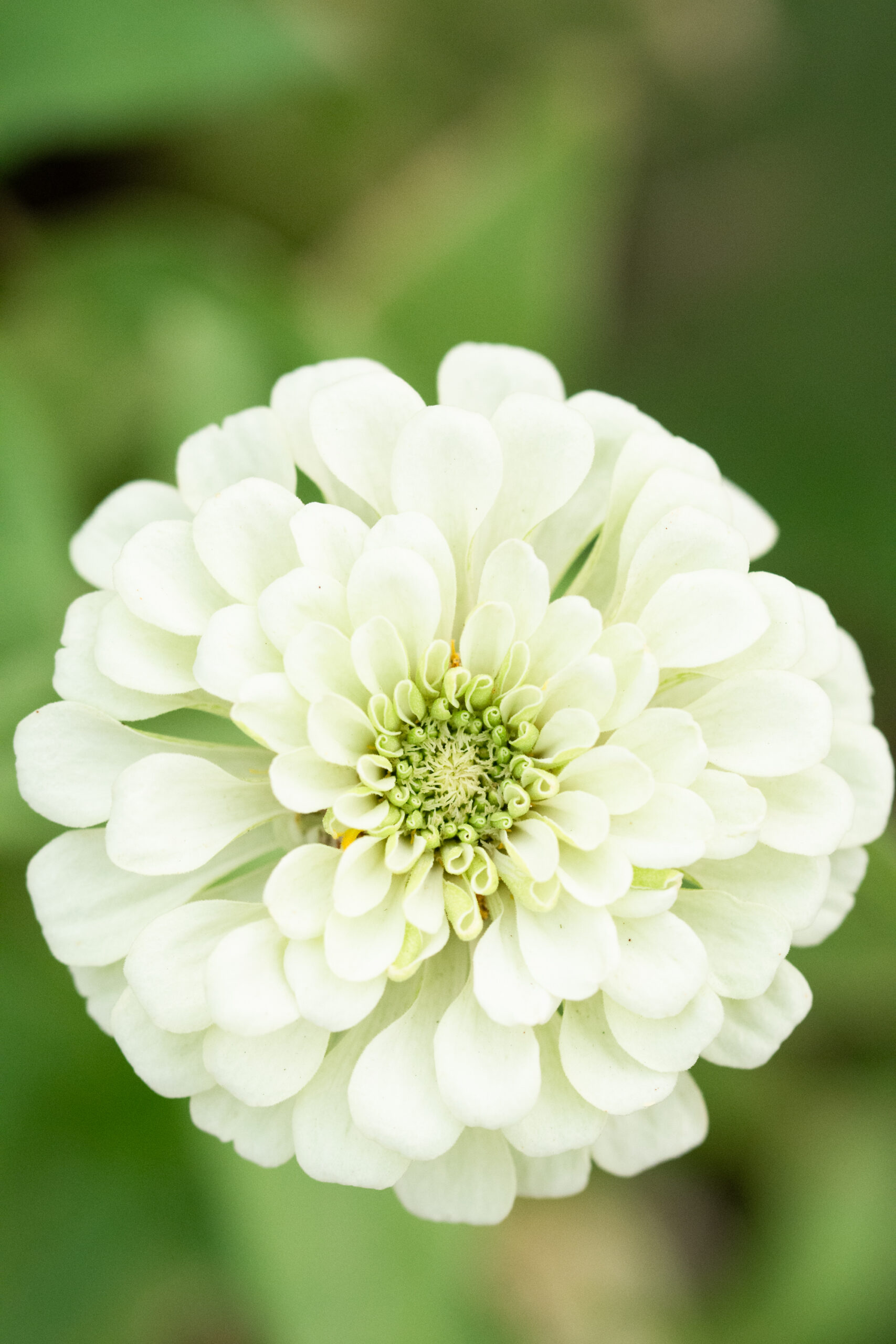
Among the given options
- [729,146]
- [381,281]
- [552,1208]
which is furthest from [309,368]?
[729,146]

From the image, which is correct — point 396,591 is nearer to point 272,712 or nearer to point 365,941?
point 272,712

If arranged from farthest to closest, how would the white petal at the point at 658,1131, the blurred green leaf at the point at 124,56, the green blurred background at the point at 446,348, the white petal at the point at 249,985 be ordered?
1. the blurred green leaf at the point at 124,56
2. the green blurred background at the point at 446,348
3. the white petal at the point at 658,1131
4. the white petal at the point at 249,985

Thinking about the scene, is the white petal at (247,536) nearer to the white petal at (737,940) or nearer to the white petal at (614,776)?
the white petal at (614,776)

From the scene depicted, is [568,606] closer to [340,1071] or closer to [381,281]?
[340,1071]

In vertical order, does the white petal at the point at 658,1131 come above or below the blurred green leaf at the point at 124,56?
below

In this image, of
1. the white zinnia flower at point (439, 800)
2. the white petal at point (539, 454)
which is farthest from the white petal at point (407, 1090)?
the white petal at point (539, 454)

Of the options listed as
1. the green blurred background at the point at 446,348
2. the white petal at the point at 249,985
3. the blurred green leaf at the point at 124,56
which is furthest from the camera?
the blurred green leaf at the point at 124,56

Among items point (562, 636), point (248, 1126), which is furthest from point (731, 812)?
point (248, 1126)
